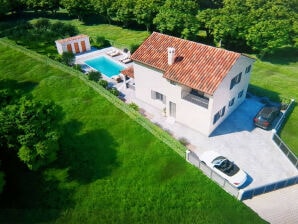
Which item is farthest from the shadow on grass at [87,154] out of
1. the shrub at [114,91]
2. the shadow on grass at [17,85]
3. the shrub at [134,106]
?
the shadow on grass at [17,85]

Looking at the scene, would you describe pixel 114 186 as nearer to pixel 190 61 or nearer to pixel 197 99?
pixel 197 99

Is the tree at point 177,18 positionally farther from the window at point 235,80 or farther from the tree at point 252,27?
the window at point 235,80

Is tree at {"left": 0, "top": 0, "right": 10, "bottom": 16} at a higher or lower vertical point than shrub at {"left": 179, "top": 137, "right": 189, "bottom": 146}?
higher

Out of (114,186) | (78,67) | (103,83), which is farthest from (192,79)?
(78,67)

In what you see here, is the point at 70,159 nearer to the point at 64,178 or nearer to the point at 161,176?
the point at 64,178

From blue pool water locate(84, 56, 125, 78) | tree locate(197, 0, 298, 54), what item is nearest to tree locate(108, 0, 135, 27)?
blue pool water locate(84, 56, 125, 78)

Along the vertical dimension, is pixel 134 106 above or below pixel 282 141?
below

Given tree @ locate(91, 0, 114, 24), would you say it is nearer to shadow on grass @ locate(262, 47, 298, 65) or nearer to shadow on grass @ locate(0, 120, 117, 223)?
shadow on grass @ locate(262, 47, 298, 65)
